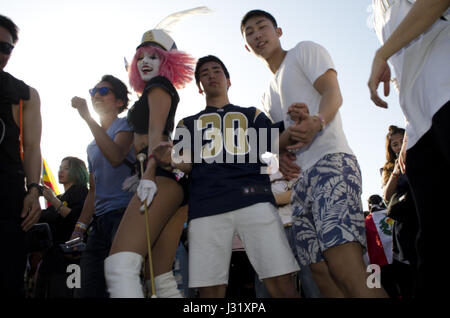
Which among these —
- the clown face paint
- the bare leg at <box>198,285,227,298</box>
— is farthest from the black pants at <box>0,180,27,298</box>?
the clown face paint

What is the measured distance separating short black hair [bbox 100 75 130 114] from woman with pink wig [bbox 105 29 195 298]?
50 cm

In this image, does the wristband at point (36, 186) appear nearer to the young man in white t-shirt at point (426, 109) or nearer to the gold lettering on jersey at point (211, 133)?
the gold lettering on jersey at point (211, 133)

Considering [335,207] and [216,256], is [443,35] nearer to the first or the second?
[335,207]

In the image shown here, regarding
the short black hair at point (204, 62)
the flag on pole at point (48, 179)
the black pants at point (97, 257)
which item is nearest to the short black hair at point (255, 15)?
the short black hair at point (204, 62)

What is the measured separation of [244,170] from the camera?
260 cm

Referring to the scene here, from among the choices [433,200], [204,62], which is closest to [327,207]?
[433,200]

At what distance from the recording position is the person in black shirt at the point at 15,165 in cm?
195

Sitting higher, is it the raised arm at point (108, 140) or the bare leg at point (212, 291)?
the raised arm at point (108, 140)

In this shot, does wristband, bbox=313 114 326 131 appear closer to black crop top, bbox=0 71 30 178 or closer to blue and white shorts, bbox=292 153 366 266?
blue and white shorts, bbox=292 153 366 266

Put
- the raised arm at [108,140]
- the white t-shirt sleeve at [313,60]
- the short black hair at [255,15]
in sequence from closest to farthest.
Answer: the white t-shirt sleeve at [313,60] < the raised arm at [108,140] < the short black hair at [255,15]

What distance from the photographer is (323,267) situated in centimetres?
240

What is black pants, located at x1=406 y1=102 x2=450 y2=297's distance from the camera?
161 cm
